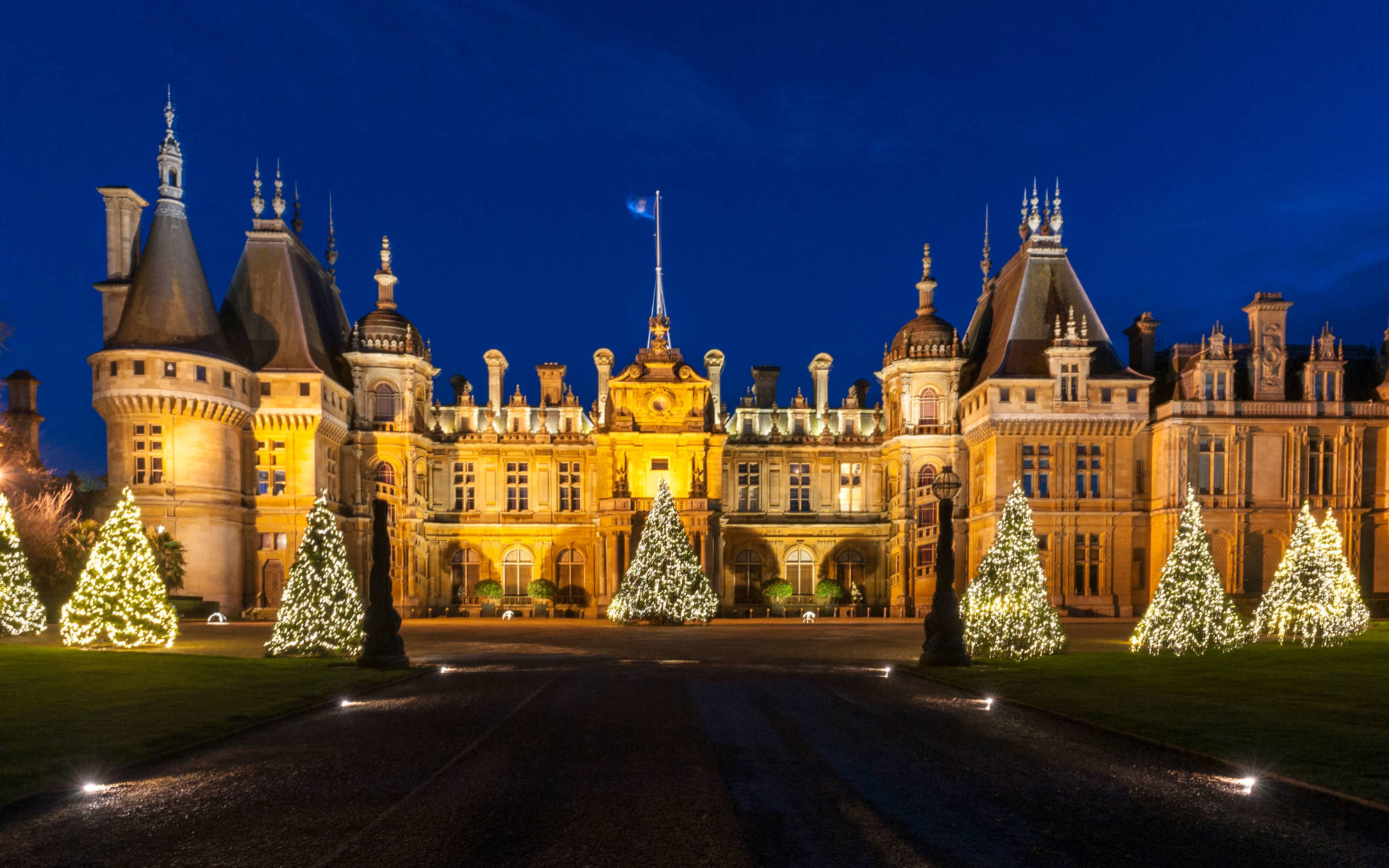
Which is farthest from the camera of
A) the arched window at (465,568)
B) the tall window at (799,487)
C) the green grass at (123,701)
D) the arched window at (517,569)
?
→ the tall window at (799,487)

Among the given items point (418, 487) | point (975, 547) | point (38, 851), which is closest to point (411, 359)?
point (418, 487)

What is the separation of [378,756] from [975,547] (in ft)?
141

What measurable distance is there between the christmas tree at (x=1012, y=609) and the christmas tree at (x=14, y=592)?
30.5m

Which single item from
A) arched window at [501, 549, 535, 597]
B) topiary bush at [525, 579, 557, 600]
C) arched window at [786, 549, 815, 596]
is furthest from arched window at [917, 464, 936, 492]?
arched window at [501, 549, 535, 597]

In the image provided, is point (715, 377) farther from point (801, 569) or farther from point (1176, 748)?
point (1176, 748)

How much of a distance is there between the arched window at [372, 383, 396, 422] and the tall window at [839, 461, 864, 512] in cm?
2773

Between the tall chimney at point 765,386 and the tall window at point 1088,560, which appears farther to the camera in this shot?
the tall chimney at point 765,386

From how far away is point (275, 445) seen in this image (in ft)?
163

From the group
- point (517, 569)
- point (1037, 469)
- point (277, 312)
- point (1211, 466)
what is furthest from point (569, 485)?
point (1211, 466)

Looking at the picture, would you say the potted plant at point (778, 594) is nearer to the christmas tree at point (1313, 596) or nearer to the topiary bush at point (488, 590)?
the topiary bush at point (488, 590)

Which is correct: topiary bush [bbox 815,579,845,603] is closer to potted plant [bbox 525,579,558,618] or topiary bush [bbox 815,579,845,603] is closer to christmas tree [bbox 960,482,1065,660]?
potted plant [bbox 525,579,558,618]

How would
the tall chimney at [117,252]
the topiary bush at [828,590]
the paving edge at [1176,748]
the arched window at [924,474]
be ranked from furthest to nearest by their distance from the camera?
the topiary bush at [828,590], the arched window at [924,474], the tall chimney at [117,252], the paving edge at [1176,748]

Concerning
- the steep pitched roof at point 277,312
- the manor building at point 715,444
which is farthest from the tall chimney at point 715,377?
the steep pitched roof at point 277,312

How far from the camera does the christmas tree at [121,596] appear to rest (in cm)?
2977
